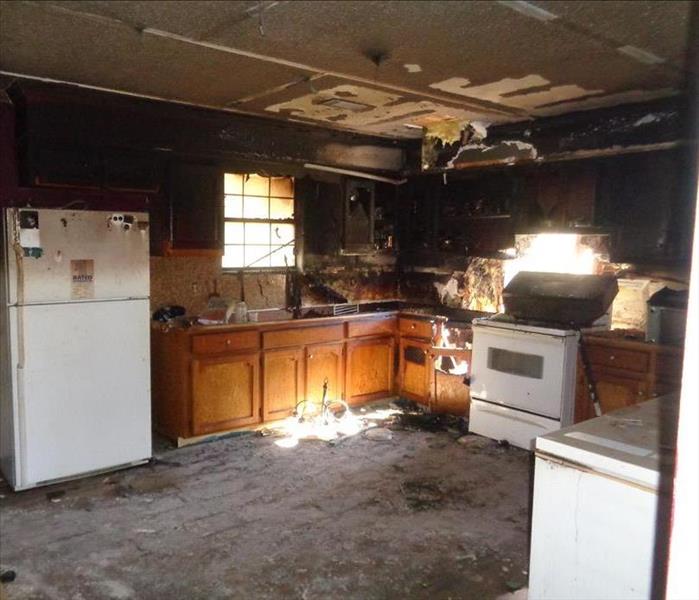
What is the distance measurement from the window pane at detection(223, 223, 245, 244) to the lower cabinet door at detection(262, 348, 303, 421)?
101cm

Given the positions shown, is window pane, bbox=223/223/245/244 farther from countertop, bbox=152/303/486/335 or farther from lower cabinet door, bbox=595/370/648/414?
lower cabinet door, bbox=595/370/648/414

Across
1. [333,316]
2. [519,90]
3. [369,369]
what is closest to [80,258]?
[333,316]

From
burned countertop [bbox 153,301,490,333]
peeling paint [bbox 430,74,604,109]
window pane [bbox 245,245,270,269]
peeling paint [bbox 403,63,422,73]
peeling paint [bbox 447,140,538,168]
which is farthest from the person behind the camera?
window pane [bbox 245,245,270,269]

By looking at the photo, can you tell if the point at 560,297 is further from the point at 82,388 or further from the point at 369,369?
the point at 82,388

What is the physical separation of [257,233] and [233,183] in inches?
18.5

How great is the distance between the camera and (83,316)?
11.8ft

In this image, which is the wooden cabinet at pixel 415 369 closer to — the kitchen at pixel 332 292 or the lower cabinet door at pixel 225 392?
the kitchen at pixel 332 292

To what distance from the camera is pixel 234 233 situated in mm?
4965

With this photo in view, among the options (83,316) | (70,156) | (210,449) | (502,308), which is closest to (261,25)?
(70,156)

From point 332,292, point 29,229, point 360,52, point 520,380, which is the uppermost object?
point 360,52

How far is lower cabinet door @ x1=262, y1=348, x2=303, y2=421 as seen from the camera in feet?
15.1

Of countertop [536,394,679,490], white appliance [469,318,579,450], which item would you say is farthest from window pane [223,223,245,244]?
countertop [536,394,679,490]

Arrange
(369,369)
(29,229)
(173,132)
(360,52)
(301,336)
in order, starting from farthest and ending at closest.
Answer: (369,369) → (301,336) → (173,132) → (29,229) → (360,52)

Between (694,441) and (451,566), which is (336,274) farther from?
(694,441)
